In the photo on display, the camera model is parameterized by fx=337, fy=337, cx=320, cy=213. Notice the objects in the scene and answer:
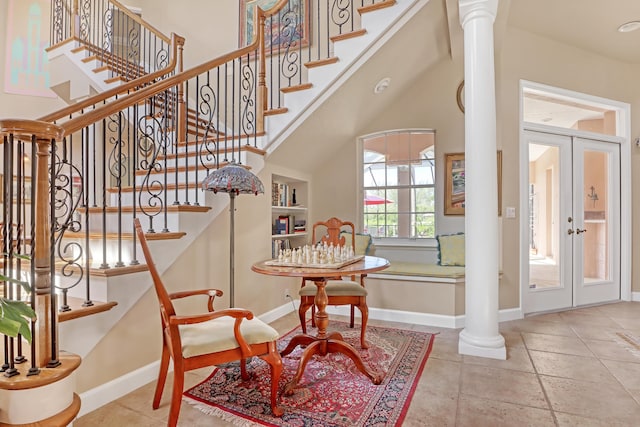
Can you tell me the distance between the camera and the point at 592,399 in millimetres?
1956

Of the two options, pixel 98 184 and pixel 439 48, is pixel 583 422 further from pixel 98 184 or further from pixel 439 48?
pixel 98 184

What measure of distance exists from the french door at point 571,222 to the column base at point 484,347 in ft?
4.62

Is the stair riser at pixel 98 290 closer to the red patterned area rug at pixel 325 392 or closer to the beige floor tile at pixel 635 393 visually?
the red patterned area rug at pixel 325 392

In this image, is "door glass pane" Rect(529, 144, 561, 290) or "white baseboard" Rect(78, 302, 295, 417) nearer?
"white baseboard" Rect(78, 302, 295, 417)

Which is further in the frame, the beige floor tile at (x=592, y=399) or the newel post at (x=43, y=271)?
the beige floor tile at (x=592, y=399)

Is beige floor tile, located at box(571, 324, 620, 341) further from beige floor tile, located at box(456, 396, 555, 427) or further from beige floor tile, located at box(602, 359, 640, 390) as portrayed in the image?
beige floor tile, located at box(456, 396, 555, 427)

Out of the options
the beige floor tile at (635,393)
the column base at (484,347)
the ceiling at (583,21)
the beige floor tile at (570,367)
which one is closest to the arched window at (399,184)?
the ceiling at (583,21)

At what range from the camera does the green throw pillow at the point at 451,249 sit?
3.63 metres

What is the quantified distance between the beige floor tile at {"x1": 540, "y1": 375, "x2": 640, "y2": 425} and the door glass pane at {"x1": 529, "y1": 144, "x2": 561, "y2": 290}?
179 centimetres

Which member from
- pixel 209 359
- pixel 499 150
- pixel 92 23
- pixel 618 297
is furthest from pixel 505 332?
pixel 92 23

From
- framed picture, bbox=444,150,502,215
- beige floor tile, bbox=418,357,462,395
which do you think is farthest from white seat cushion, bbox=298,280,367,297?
framed picture, bbox=444,150,502,215

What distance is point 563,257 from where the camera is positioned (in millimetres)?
3969

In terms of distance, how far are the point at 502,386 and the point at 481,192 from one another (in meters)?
1.33

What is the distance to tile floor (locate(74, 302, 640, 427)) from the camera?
1769mm
